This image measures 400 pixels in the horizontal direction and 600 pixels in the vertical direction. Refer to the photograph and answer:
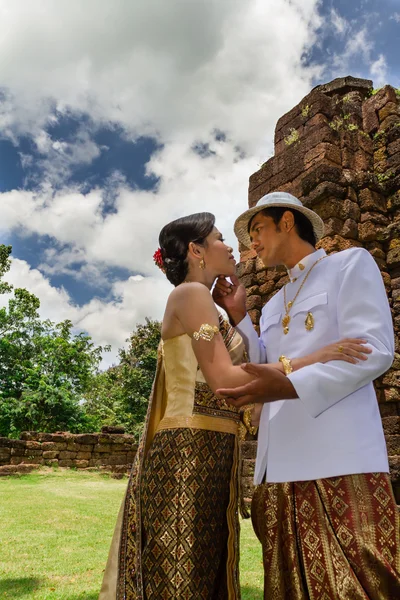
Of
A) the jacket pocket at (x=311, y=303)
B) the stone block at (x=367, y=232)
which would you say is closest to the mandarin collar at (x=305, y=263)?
the jacket pocket at (x=311, y=303)

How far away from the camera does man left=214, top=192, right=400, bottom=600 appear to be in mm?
1548

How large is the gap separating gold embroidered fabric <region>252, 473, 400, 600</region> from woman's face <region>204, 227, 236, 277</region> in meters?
1.01

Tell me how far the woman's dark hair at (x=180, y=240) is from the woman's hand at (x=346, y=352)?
0.88 meters

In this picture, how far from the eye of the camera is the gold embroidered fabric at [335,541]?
59.0 inches

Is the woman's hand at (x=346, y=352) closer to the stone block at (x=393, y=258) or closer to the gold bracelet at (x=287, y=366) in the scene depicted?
the gold bracelet at (x=287, y=366)

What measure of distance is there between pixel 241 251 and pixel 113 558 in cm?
555

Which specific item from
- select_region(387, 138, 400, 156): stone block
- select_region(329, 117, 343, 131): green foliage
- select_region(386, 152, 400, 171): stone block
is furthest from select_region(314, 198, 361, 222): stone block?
select_region(329, 117, 343, 131): green foliage

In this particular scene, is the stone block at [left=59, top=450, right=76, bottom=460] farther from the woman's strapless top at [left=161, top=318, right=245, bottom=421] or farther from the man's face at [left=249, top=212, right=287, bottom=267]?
the man's face at [left=249, top=212, right=287, bottom=267]

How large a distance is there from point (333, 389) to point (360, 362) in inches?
5.1

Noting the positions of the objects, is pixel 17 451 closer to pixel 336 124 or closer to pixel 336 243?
pixel 336 243

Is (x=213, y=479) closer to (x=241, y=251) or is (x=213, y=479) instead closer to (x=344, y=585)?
(x=344, y=585)

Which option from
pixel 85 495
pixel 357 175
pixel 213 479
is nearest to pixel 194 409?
pixel 213 479

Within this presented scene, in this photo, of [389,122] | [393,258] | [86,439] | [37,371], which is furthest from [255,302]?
[37,371]

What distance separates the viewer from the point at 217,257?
7.45 ft
